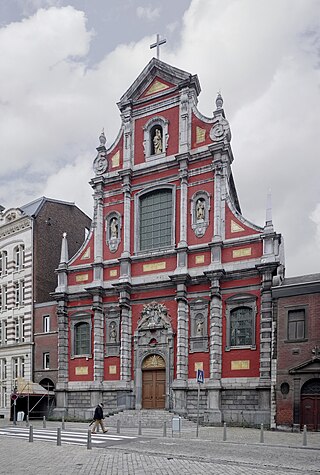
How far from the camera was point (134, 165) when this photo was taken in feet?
116

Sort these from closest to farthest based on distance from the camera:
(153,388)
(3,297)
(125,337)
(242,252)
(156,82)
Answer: (242,252), (153,388), (125,337), (156,82), (3,297)

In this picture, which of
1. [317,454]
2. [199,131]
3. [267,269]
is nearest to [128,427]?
[267,269]

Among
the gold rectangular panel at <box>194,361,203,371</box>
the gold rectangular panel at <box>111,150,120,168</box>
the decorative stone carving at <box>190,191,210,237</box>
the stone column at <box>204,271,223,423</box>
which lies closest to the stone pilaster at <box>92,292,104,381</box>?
the gold rectangular panel at <box>194,361,203,371</box>

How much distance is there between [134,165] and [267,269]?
12003 mm

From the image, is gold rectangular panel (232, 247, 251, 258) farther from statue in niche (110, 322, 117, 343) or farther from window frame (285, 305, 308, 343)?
statue in niche (110, 322, 117, 343)

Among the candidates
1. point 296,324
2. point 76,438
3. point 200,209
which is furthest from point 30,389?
point 296,324

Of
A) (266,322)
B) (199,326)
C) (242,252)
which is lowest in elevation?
(199,326)

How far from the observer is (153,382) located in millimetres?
31984

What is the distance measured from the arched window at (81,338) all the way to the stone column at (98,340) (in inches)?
35.9

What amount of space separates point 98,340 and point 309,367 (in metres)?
14.3

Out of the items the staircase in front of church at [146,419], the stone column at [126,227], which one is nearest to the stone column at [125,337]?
the stone column at [126,227]

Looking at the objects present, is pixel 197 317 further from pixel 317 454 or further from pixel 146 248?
pixel 317 454

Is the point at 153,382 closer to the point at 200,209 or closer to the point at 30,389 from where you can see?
the point at 30,389

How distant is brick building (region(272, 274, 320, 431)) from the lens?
24609 mm
